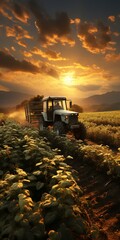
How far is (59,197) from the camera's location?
3508 millimetres

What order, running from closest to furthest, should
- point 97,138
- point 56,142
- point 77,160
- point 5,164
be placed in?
point 5,164 < point 77,160 < point 56,142 < point 97,138

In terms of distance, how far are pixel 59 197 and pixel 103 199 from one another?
2082 mm

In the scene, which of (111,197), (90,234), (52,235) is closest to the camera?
(52,235)

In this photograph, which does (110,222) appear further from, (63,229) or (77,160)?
(77,160)

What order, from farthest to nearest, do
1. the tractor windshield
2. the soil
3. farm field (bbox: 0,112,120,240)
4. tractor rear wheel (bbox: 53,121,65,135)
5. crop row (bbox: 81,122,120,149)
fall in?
the tractor windshield
tractor rear wheel (bbox: 53,121,65,135)
crop row (bbox: 81,122,120,149)
the soil
farm field (bbox: 0,112,120,240)

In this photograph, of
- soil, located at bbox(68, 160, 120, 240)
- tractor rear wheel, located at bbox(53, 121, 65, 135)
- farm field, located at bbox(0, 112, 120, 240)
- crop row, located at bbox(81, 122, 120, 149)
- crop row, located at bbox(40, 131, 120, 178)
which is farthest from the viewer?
tractor rear wheel, located at bbox(53, 121, 65, 135)

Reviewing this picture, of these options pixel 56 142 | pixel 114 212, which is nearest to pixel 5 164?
pixel 114 212

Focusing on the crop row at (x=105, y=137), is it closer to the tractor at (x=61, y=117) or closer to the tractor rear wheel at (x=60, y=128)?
the tractor at (x=61, y=117)

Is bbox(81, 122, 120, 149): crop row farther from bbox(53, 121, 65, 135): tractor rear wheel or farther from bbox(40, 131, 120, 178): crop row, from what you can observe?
bbox(40, 131, 120, 178): crop row

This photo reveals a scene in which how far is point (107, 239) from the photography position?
3.86m

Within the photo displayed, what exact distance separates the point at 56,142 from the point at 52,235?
7.62 meters

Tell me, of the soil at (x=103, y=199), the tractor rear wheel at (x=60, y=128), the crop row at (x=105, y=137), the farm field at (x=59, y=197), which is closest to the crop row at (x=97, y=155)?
the farm field at (x=59, y=197)

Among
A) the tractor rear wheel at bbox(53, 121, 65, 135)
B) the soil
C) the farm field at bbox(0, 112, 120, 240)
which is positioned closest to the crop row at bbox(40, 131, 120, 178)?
the farm field at bbox(0, 112, 120, 240)

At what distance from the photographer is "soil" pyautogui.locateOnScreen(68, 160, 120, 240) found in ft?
14.0
